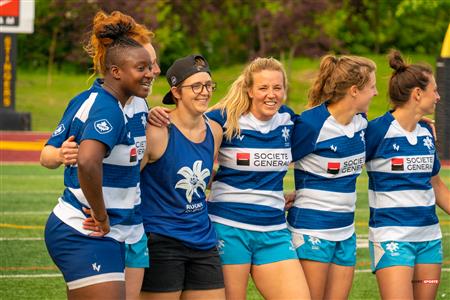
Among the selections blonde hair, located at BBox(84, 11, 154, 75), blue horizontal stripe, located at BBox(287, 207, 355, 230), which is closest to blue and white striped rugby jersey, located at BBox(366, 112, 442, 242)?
blue horizontal stripe, located at BBox(287, 207, 355, 230)

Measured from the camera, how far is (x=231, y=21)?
124 ft

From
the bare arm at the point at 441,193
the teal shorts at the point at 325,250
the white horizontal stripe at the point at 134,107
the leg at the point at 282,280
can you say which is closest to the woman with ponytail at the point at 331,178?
the teal shorts at the point at 325,250

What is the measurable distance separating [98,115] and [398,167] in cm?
220

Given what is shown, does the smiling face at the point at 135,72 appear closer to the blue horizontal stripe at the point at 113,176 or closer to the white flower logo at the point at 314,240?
the blue horizontal stripe at the point at 113,176

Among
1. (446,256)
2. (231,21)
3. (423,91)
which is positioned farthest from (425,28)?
(423,91)

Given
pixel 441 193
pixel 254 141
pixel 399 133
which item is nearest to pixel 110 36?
pixel 254 141

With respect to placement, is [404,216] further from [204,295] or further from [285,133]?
[204,295]

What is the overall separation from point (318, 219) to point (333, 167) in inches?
12.2

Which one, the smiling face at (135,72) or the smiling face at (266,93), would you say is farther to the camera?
the smiling face at (266,93)

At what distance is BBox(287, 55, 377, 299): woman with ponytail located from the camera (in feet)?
21.4

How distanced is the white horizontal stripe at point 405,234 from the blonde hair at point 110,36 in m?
1.97

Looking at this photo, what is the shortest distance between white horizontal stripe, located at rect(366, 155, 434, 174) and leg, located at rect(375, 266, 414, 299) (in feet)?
1.88

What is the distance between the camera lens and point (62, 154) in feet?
17.0

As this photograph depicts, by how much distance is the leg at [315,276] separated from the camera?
21.3 ft
